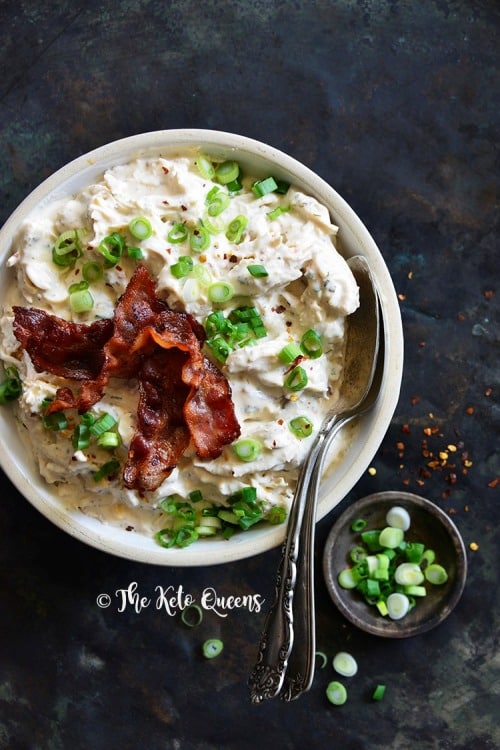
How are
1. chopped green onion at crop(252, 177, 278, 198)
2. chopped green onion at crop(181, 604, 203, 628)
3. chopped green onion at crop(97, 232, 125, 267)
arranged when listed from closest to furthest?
1. chopped green onion at crop(97, 232, 125, 267)
2. chopped green onion at crop(252, 177, 278, 198)
3. chopped green onion at crop(181, 604, 203, 628)

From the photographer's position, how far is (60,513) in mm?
3230

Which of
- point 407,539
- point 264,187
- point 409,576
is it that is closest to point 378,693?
point 409,576

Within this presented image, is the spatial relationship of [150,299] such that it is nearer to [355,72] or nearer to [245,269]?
[245,269]

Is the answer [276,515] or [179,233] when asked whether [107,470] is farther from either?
[179,233]

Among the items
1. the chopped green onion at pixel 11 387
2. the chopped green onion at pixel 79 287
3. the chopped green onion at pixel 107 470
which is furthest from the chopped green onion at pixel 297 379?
the chopped green onion at pixel 11 387

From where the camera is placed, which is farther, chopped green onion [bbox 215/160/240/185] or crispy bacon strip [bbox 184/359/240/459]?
chopped green onion [bbox 215/160/240/185]

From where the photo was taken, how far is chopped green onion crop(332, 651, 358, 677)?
3703mm

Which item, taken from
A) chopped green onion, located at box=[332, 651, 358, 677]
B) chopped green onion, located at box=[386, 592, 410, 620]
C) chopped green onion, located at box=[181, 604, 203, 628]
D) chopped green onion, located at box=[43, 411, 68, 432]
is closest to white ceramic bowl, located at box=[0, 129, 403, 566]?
chopped green onion, located at box=[43, 411, 68, 432]

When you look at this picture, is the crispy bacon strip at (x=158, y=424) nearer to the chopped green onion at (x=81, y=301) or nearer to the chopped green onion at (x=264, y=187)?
the chopped green onion at (x=81, y=301)

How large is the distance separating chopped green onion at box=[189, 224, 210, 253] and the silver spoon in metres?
0.65

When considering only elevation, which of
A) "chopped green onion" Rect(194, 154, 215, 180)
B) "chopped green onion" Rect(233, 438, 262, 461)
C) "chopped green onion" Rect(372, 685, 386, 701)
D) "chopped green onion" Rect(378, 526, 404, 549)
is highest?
"chopped green onion" Rect(194, 154, 215, 180)

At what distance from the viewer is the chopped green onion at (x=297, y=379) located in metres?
2.95

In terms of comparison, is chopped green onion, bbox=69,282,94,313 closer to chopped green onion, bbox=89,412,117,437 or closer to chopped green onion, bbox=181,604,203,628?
chopped green onion, bbox=89,412,117,437

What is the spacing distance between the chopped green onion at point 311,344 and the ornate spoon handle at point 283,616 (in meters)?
0.35
